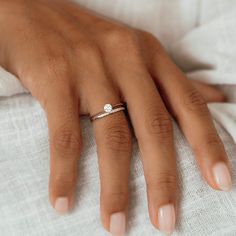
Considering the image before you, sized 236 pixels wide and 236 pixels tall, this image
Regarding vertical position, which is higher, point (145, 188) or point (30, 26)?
point (30, 26)

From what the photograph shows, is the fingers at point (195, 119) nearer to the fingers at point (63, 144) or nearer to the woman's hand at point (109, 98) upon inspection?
the woman's hand at point (109, 98)

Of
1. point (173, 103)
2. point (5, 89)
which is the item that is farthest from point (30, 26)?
point (173, 103)

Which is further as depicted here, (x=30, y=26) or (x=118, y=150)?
(x=30, y=26)

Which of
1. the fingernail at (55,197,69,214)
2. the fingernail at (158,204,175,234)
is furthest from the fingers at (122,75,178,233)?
the fingernail at (55,197,69,214)

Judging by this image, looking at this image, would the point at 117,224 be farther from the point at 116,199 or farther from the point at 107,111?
the point at 107,111

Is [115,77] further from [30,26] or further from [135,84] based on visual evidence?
[30,26]
